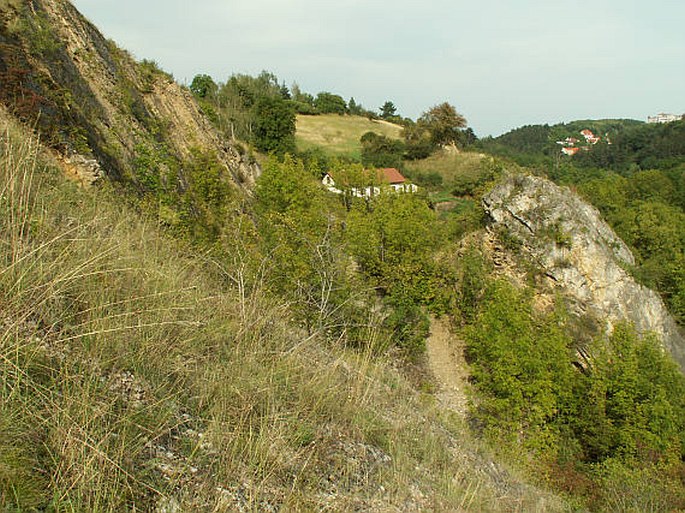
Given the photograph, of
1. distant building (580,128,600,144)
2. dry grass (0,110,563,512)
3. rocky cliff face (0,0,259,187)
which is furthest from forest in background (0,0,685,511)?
distant building (580,128,600,144)

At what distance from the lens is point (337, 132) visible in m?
62.1

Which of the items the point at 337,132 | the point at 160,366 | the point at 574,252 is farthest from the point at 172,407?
the point at 337,132

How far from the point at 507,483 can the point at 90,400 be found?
401cm

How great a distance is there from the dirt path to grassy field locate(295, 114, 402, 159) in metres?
36.9

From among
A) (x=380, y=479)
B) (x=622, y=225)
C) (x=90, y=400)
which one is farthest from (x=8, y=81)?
(x=622, y=225)

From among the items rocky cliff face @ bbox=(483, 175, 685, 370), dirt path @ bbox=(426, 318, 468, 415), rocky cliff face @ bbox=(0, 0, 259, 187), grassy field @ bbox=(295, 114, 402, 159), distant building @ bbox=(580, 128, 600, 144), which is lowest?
dirt path @ bbox=(426, 318, 468, 415)

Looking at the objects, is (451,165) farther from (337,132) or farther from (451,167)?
(337,132)

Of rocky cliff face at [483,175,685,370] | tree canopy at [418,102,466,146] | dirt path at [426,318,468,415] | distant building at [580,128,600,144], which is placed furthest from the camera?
distant building at [580,128,600,144]

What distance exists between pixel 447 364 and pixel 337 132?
160 feet

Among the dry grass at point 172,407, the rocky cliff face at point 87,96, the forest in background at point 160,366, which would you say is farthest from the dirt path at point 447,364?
the dry grass at point 172,407

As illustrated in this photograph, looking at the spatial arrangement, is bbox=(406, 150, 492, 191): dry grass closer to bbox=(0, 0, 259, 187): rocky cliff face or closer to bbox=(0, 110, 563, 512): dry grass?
bbox=(0, 0, 259, 187): rocky cliff face

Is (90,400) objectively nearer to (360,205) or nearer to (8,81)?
(8,81)

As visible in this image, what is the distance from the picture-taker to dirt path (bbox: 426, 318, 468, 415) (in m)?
16.7

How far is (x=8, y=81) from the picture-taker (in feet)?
26.1
